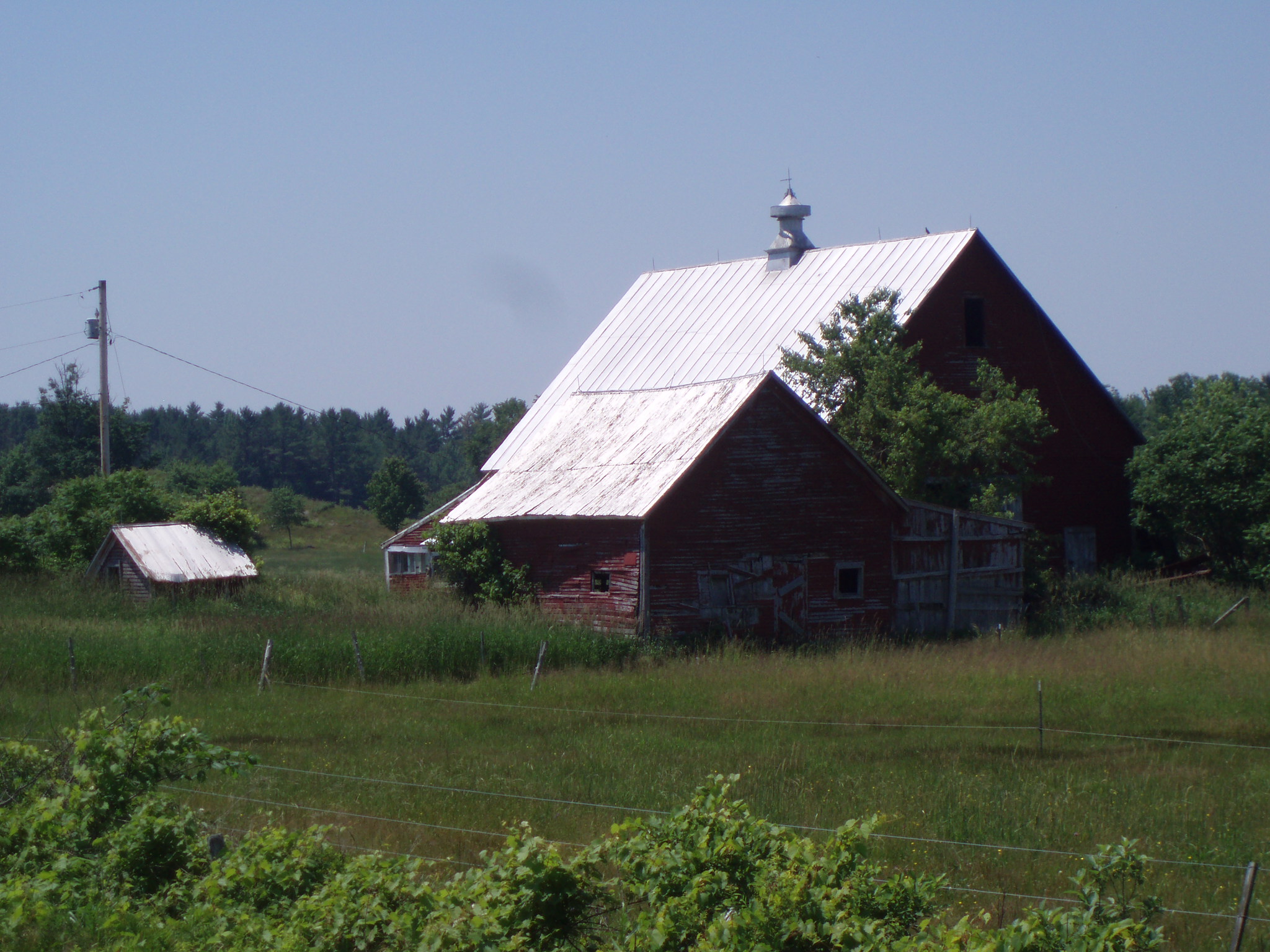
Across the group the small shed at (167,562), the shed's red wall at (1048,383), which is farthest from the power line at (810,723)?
the shed's red wall at (1048,383)

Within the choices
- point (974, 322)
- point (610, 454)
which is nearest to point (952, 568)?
point (610, 454)

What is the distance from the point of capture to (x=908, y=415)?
24594mm

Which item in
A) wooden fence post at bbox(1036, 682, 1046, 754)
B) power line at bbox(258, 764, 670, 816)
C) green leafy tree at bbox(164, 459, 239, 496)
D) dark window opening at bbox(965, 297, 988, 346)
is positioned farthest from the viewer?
green leafy tree at bbox(164, 459, 239, 496)

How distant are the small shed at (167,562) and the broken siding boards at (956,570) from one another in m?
14.2

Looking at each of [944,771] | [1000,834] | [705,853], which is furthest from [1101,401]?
[705,853]

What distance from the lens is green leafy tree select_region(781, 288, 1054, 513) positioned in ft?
81.7

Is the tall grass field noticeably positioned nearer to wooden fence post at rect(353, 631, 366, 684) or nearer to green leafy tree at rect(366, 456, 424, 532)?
wooden fence post at rect(353, 631, 366, 684)

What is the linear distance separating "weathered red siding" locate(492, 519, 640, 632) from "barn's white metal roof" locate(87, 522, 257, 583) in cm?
752

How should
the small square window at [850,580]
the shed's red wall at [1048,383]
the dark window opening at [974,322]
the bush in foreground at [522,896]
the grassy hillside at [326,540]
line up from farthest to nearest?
the grassy hillside at [326,540], the dark window opening at [974,322], the shed's red wall at [1048,383], the small square window at [850,580], the bush in foreground at [522,896]

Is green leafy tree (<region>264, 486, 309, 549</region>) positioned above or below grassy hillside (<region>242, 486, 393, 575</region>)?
above

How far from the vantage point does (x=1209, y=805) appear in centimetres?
1050

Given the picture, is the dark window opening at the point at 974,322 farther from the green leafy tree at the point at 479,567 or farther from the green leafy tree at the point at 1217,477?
the green leafy tree at the point at 479,567

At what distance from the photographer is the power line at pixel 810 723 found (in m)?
13.0

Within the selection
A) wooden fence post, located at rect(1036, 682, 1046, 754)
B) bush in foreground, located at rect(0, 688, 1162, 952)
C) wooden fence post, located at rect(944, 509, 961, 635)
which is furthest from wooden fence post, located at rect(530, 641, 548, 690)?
wooden fence post, located at rect(944, 509, 961, 635)
